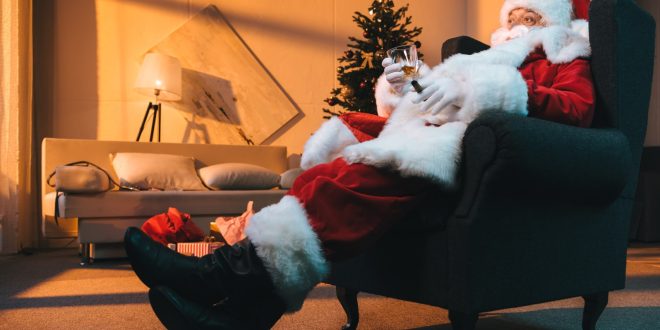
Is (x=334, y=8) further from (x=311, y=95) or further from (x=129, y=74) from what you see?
(x=129, y=74)

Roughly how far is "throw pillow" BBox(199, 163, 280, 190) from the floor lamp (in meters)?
0.78

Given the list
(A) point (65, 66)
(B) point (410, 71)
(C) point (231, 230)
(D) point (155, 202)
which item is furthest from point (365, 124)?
(A) point (65, 66)

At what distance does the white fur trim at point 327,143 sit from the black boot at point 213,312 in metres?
0.44

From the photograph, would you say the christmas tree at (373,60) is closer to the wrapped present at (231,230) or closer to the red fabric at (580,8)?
the wrapped present at (231,230)

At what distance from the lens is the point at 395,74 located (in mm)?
1431

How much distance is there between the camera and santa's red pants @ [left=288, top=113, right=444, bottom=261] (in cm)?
113

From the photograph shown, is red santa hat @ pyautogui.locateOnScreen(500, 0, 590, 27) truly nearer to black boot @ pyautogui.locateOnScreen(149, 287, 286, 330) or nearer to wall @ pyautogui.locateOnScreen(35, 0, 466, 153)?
black boot @ pyautogui.locateOnScreen(149, 287, 286, 330)

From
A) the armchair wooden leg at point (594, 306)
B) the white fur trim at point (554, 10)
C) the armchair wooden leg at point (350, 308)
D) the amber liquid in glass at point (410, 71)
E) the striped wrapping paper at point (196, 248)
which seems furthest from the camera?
the striped wrapping paper at point (196, 248)

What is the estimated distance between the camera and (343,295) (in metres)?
1.61

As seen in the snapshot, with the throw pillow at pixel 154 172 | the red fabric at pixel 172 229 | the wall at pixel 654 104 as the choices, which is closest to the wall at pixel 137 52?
the throw pillow at pixel 154 172

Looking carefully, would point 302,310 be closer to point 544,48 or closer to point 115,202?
point 544,48

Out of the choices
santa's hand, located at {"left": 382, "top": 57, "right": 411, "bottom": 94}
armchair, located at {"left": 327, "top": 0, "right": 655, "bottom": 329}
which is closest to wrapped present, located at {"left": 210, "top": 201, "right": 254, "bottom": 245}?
armchair, located at {"left": 327, "top": 0, "right": 655, "bottom": 329}

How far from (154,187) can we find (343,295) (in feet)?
7.07

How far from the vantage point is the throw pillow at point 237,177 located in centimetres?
357
